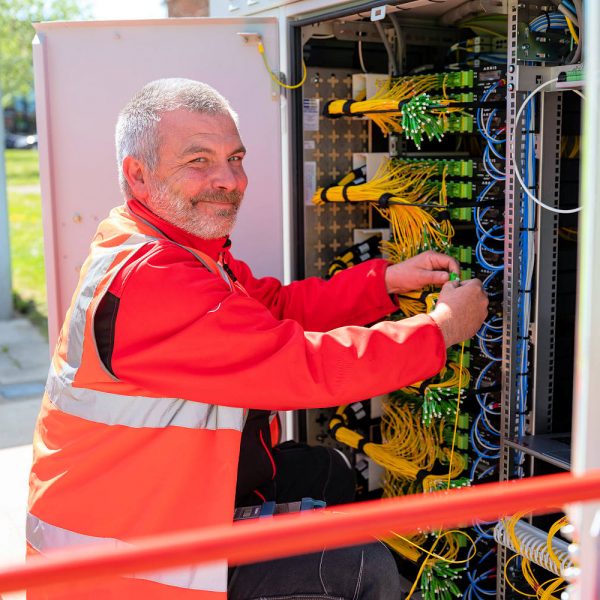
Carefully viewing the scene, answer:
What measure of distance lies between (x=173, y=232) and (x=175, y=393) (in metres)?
0.52

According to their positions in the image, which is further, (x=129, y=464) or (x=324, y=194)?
(x=324, y=194)

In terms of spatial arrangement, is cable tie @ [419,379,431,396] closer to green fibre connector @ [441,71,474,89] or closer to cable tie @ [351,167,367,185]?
cable tie @ [351,167,367,185]

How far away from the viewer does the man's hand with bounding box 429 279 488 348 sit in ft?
7.18

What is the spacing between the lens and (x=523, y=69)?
92.5 inches

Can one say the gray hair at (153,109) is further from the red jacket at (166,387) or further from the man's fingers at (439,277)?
the man's fingers at (439,277)

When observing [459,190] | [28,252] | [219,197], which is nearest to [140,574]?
[219,197]

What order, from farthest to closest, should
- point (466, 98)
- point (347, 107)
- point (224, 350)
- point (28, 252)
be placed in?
1. point (28, 252)
2. point (347, 107)
3. point (466, 98)
4. point (224, 350)

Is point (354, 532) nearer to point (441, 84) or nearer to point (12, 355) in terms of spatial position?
point (441, 84)

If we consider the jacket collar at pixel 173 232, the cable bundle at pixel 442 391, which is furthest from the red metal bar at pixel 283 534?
the cable bundle at pixel 442 391

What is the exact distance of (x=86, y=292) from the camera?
198cm

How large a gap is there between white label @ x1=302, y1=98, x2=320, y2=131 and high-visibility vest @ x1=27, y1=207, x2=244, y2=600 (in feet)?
4.10

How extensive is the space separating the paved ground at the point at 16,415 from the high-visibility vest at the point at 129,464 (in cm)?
26

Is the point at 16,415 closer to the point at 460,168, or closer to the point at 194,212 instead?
the point at 194,212

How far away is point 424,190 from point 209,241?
0.82m
